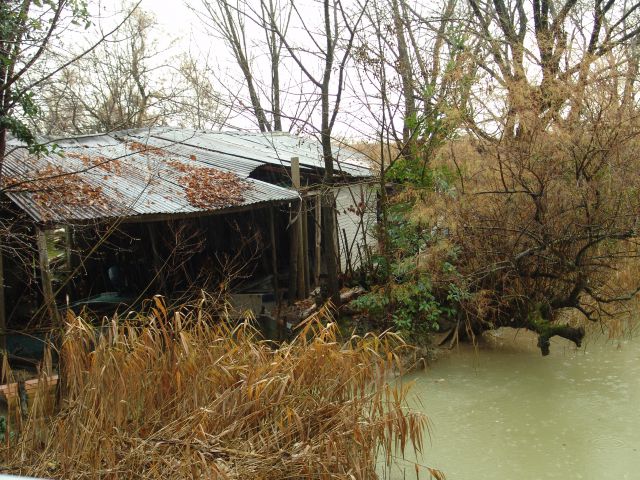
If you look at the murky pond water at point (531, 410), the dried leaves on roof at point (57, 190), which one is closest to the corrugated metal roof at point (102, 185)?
the dried leaves on roof at point (57, 190)

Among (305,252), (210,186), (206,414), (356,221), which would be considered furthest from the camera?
(356,221)

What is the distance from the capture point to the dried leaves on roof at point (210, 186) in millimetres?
7805

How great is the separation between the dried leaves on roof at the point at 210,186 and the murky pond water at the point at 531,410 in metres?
3.20

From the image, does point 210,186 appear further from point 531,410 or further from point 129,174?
point 531,410

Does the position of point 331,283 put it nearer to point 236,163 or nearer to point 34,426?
point 236,163

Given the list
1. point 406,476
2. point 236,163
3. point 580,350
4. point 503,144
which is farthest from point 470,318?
point 236,163

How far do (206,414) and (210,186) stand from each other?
4741mm

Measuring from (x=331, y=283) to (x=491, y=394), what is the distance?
2.94m

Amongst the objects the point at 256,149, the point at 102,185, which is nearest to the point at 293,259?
the point at 256,149

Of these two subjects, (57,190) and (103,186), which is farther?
(103,186)

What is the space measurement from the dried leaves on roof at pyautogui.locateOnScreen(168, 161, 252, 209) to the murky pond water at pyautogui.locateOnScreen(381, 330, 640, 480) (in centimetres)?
320

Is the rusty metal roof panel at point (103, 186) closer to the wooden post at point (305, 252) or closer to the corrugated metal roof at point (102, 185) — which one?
the corrugated metal roof at point (102, 185)

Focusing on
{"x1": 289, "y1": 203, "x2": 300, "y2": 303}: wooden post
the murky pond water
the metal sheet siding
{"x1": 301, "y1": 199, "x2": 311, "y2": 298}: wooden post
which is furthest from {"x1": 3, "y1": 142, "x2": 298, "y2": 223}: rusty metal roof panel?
the murky pond water

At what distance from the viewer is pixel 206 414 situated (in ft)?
13.4
